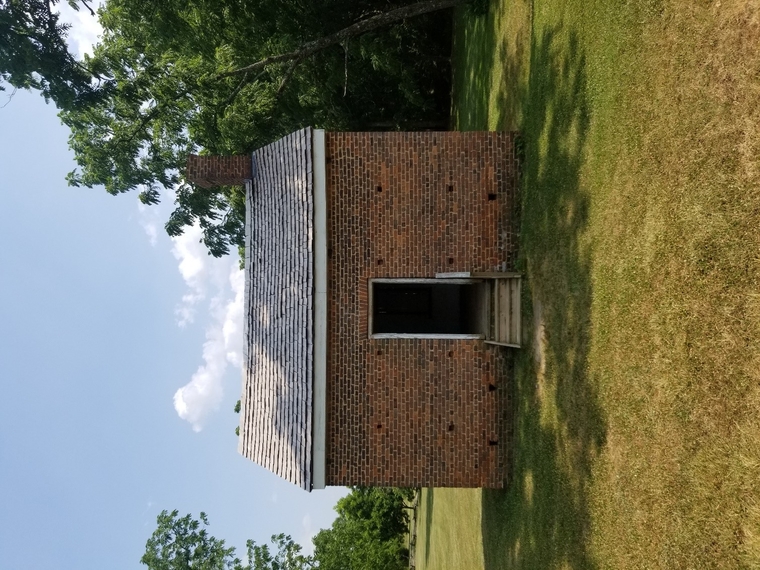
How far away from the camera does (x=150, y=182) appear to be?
63.9 ft

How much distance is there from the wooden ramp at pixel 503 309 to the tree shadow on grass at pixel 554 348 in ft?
1.04

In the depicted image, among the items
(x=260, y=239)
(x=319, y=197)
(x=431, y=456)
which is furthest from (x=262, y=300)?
(x=431, y=456)

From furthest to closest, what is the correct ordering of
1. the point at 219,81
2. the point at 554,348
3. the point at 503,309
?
the point at 219,81, the point at 503,309, the point at 554,348

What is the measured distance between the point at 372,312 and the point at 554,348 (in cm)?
336

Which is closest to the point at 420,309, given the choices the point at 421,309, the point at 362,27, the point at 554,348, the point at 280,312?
the point at 421,309

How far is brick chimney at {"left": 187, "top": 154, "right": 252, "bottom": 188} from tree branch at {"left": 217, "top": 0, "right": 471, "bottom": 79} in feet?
17.6

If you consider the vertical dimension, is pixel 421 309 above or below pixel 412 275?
below

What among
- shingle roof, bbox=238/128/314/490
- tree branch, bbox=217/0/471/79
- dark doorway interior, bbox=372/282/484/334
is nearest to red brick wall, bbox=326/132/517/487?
shingle roof, bbox=238/128/314/490

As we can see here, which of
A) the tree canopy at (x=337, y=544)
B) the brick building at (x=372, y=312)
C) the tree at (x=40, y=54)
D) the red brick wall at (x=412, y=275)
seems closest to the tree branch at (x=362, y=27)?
the tree at (x=40, y=54)

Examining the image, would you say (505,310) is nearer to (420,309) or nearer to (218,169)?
(420,309)

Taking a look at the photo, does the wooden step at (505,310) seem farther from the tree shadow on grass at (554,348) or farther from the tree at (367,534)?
the tree at (367,534)

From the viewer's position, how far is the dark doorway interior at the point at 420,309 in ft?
51.0

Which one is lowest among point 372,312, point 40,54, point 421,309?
point 372,312

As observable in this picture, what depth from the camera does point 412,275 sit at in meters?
10.8
